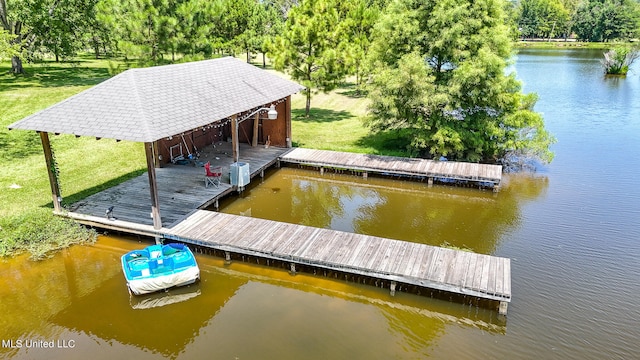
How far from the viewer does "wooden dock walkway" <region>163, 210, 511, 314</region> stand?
1002 cm

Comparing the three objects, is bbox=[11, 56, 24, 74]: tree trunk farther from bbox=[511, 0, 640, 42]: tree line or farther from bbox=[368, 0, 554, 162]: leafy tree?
bbox=[511, 0, 640, 42]: tree line

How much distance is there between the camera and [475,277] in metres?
10.1

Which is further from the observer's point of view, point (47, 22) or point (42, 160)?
point (47, 22)

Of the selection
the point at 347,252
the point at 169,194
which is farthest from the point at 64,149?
the point at 347,252

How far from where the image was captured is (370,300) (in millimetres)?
10266

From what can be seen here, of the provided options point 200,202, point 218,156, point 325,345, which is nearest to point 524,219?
point 325,345

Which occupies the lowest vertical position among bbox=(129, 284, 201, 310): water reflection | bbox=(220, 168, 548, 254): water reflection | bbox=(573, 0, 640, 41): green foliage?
bbox=(129, 284, 201, 310): water reflection

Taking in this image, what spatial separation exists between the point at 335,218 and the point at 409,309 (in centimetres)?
521

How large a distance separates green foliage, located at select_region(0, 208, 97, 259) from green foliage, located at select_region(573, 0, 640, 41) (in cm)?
8142

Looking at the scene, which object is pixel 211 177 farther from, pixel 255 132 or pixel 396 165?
pixel 396 165

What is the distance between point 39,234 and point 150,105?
4829 mm

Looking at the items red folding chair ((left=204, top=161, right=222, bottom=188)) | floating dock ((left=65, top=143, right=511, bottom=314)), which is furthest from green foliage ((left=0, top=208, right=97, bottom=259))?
red folding chair ((left=204, top=161, right=222, bottom=188))

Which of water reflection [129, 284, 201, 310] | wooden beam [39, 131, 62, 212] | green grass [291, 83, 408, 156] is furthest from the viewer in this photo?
green grass [291, 83, 408, 156]

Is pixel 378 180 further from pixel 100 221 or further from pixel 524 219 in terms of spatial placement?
pixel 100 221
